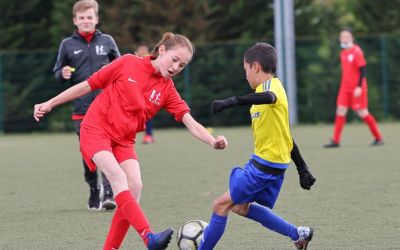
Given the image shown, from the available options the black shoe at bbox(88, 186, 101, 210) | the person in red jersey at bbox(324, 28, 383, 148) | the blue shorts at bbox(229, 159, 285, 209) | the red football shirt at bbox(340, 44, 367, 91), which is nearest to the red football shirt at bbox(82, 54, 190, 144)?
the blue shorts at bbox(229, 159, 285, 209)

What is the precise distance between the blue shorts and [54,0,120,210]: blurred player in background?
118 inches

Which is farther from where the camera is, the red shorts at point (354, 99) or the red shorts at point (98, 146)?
the red shorts at point (354, 99)

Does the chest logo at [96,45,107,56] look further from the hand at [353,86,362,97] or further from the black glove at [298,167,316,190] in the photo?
the hand at [353,86,362,97]

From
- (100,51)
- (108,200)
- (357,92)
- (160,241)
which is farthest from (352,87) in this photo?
(160,241)

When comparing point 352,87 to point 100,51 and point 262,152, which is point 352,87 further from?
point 262,152

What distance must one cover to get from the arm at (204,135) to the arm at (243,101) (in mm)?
394

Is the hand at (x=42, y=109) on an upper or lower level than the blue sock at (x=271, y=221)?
upper

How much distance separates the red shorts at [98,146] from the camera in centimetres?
636

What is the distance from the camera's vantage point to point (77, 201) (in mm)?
9859

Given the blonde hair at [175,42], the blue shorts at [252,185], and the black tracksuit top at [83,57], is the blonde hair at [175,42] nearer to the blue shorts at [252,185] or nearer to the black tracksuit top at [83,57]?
the blue shorts at [252,185]

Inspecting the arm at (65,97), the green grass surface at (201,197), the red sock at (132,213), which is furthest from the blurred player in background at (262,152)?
the arm at (65,97)

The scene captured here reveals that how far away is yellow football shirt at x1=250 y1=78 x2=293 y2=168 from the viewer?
6.19 meters

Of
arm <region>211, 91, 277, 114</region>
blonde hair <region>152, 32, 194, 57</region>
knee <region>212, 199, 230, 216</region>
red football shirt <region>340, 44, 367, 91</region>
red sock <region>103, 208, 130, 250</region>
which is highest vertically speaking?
blonde hair <region>152, 32, 194, 57</region>

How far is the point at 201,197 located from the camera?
9.74 metres
